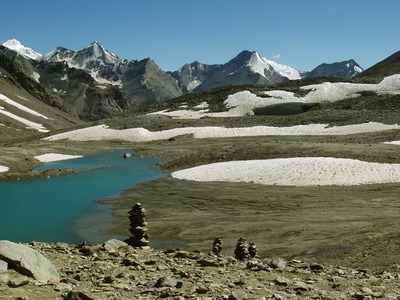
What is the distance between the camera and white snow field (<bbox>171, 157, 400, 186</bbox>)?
40.7 metres

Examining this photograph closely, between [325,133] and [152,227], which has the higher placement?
→ [325,133]

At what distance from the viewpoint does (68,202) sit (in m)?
36.3

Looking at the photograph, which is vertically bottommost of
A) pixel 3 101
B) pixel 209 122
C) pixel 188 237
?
pixel 188 237

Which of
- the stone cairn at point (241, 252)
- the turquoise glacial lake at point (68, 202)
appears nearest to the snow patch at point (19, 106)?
the turquoise glacial lake at point (68, 202)

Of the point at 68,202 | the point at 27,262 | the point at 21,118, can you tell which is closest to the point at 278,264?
the point at 27,262

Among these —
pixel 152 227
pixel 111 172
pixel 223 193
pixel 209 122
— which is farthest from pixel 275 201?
pixel 209 122

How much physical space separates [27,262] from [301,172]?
3517cm

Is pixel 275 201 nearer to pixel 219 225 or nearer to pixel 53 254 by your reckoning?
pixel 219 225

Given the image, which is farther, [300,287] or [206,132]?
[206,132]

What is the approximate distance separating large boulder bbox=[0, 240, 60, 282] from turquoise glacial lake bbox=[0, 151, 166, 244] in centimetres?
1368

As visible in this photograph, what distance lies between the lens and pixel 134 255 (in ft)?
48.2

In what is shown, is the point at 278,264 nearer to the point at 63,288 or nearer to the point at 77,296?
the point at 63,288

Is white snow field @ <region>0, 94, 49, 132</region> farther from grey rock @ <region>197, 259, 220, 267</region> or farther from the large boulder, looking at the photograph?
the large boulder

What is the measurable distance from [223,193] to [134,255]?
23587 mm
